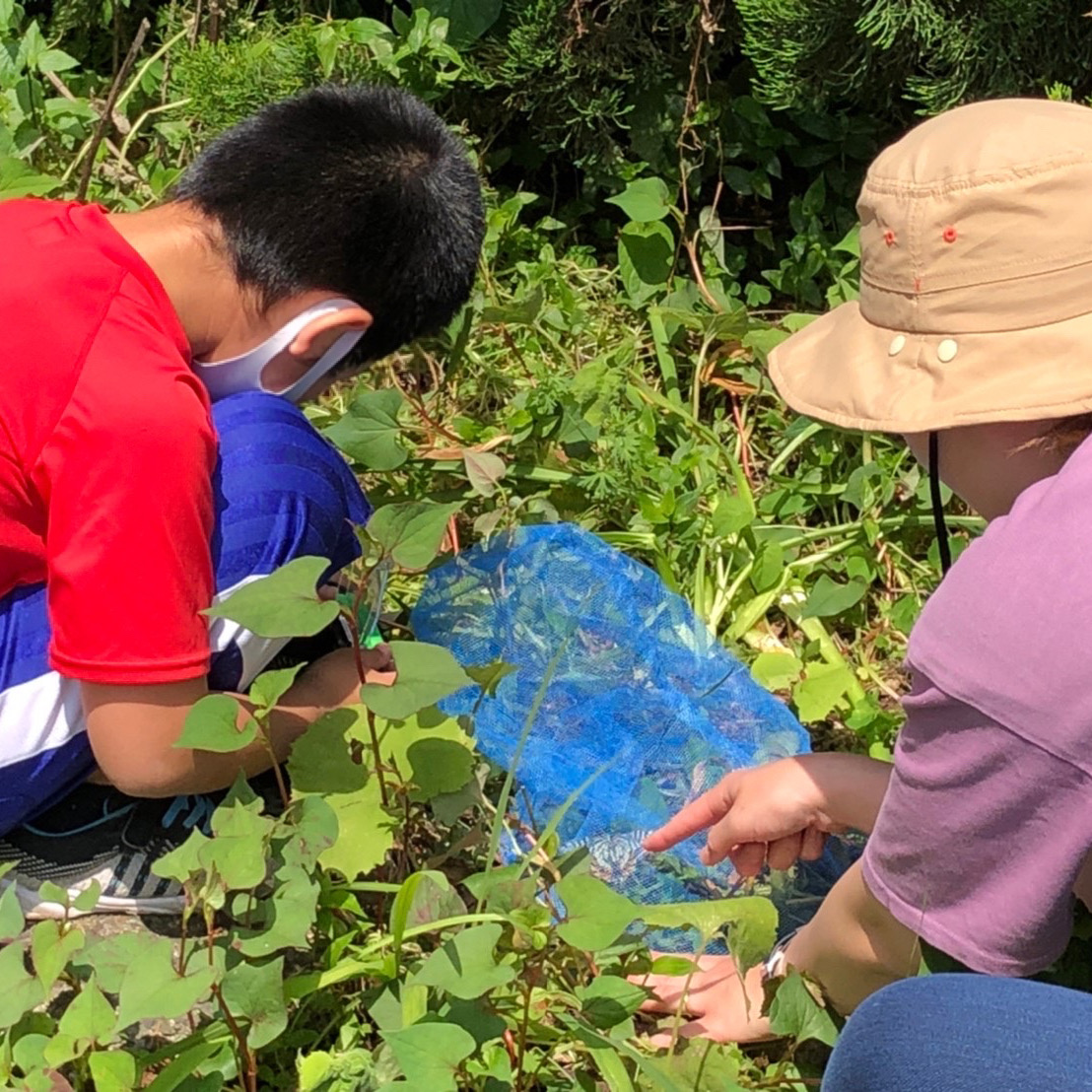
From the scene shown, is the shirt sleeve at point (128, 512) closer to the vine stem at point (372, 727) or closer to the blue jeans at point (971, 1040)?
the vine stem at point (372, 727)

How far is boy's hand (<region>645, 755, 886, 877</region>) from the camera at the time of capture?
139cm

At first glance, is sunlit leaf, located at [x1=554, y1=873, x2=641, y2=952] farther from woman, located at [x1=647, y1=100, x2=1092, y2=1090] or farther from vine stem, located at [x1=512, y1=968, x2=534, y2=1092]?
woman, located at [x1=647, y1=100, x2=1092, y2=1090]

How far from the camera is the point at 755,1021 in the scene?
1411mm

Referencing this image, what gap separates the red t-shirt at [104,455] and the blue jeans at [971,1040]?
0.77m

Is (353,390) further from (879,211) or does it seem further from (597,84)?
(879,211)

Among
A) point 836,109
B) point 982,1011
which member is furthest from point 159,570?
point 836,109

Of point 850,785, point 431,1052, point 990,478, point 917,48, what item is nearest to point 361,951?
point 431,1052

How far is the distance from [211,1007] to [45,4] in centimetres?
246

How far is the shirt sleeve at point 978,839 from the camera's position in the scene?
1016 millimetres

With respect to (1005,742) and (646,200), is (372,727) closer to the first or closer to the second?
(1005,742)

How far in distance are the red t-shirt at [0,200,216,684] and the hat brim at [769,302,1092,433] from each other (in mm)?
613

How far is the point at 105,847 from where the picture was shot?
161 centimetres

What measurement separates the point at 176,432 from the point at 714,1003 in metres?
0.85

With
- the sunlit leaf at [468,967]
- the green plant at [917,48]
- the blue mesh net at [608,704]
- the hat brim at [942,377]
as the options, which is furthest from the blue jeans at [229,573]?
the green plant at [917,48]
